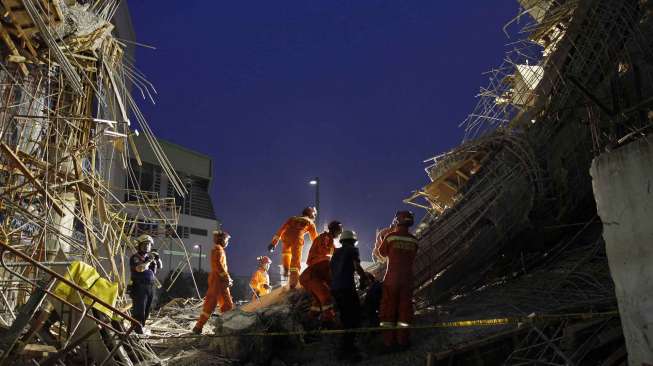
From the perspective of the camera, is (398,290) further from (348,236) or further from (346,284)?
(348,236)

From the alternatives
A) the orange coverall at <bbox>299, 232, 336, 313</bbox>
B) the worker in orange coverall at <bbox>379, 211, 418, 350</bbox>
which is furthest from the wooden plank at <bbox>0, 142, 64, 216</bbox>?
the worker in orange coverall at <bbox>379, 211, 418, 350</bbox>

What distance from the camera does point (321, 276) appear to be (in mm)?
6848

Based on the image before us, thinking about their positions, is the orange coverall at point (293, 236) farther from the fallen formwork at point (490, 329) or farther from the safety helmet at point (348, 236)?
the safety helmet at point (348, 236)

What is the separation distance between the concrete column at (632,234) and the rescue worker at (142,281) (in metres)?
6.37

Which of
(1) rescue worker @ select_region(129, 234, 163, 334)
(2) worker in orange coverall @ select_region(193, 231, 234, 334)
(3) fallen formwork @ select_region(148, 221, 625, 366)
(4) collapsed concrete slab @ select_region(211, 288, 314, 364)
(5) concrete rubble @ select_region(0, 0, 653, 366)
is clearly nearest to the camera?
(3) fallen formwork @ select_region(148, 221, 625, 366)

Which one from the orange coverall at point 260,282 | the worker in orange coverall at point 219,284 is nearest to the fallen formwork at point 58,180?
the worker in orange coverall at point 219,284

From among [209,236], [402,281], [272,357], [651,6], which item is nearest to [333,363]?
[272,357]

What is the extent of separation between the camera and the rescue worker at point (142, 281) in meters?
7.44

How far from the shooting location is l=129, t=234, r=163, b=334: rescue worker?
7.44 meters

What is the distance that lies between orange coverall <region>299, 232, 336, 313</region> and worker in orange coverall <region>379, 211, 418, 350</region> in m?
0.85

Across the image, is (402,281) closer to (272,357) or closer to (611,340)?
(272,357)

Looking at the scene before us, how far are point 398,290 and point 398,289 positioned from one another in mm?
14

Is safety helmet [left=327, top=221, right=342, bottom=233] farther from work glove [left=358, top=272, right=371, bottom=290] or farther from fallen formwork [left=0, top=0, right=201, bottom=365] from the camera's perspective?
fallen formwork [left=0, top=0, right=201, bottom=365]

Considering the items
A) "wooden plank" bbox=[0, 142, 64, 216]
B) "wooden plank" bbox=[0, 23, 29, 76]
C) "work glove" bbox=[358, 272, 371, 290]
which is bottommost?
"work glove" bbox=[358, 272, 371, 290]
